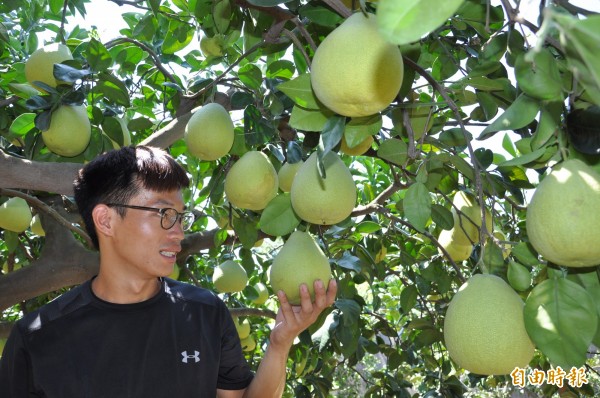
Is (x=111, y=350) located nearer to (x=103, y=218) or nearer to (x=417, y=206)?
(x=103, y=218)

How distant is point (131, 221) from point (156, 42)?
1.50 metres

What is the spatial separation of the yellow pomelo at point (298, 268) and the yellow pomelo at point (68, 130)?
0.89 m

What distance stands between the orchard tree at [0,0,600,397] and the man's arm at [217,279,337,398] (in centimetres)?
21

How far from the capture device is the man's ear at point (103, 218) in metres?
1.90

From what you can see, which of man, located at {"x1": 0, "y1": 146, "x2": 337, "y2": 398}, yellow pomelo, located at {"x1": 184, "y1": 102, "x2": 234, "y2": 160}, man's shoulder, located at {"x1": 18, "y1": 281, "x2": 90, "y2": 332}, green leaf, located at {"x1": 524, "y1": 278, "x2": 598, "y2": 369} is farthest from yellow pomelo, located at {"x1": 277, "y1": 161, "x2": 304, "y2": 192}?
green leaf, located at {"x1": 524, "y1": 278, "x2": 598, "y2": 369}

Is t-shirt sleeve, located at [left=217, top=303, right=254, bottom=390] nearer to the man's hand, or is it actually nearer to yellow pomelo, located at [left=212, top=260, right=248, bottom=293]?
the man's hand

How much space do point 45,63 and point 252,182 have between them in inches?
32.5

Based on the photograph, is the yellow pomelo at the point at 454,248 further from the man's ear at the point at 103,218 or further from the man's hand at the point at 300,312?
the man's ear at the point at 103,218

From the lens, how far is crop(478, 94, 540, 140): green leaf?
1.00 m

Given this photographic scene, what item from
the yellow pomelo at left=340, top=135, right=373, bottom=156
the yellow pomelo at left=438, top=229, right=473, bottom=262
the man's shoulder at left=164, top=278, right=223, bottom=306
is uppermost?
the yellow pomelo at left=340, top=135, right=373, bottom=156

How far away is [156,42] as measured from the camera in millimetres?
3121

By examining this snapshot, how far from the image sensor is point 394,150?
65.2 inches

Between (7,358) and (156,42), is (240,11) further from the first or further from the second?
(7,358)

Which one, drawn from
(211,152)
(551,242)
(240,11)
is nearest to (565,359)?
(551,242)
